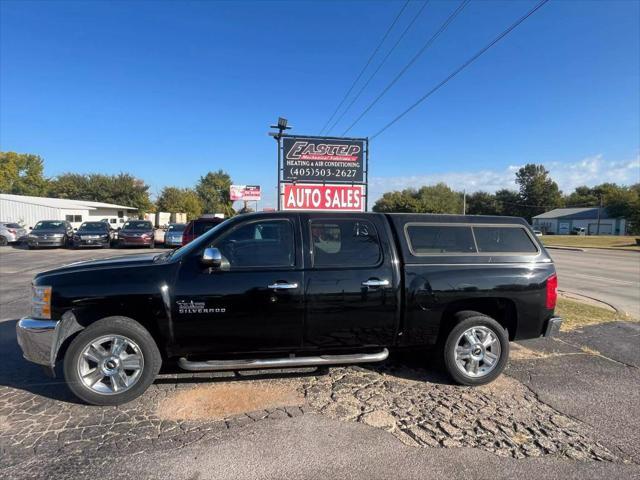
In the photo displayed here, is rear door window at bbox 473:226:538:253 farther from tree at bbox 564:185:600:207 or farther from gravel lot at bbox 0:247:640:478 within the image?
tree at bbox 564:185:600:207

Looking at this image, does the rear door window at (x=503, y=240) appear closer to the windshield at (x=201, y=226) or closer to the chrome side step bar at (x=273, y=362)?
the chrome side step bar at (x=273, y=362)

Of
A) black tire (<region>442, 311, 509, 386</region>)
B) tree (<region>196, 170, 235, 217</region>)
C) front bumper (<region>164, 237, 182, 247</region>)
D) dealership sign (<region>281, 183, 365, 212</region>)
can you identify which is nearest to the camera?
black tire (<region>442, 311, 509, 386</region>)

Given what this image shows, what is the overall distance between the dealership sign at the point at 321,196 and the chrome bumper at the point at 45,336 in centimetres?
755

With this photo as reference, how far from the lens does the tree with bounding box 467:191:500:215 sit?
10431cm

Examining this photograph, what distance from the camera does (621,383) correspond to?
4.38m

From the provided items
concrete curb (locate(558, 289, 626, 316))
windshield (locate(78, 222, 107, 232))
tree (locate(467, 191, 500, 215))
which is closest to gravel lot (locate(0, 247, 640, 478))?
concrete curb (locate(558, 289, 626, 316))

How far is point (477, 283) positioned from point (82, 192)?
82.4 m

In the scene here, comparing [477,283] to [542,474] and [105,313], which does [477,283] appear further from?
[105,313]

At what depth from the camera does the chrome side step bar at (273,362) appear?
379 centimetres

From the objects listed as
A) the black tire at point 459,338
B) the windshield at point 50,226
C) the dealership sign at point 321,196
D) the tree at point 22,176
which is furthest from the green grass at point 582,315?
the tree at point 22,176

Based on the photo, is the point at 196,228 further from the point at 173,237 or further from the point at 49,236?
the point at 49,236

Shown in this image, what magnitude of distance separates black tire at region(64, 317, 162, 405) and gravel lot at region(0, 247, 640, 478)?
11 centimetres

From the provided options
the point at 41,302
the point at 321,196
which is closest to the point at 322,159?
the point at 321,196

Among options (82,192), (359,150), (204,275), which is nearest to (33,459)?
(204,275)
